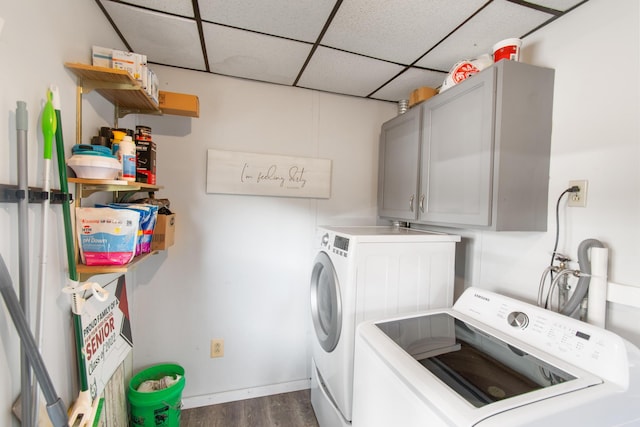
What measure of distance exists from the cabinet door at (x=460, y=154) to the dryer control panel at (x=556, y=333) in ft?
1.21

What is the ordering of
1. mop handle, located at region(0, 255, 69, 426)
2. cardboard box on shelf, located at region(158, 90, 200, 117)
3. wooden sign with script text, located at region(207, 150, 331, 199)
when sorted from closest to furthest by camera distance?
mop handle, located at region(0, 255, 69, 426) < cardboard box on shelf, located at region(158, 90, 200, 117) < wooden sign with script text, located at region(207, 150, 331, 199)

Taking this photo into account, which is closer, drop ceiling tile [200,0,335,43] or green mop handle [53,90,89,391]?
green mop handle [53,90,89,391]

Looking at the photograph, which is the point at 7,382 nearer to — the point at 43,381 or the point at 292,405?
the point at 43,381

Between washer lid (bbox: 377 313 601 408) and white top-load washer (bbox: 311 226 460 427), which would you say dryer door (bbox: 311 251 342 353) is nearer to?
white top-load washer (bbox: 311 226 460 427)

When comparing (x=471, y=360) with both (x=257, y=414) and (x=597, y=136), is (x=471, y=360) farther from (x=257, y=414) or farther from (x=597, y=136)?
(x=257, y=414)

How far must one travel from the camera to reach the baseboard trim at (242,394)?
1896mm

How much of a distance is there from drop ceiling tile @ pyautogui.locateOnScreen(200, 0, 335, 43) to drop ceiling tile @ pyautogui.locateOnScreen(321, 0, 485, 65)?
0.28 feet

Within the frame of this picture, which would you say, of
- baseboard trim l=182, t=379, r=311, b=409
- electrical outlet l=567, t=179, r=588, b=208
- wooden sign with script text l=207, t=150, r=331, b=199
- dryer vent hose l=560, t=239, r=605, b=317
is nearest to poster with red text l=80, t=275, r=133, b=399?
baseboard trim l=182, t=379, r=311, b=409

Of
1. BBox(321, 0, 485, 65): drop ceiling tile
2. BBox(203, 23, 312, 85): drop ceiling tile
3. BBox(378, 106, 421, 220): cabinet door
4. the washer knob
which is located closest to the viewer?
the washer knob

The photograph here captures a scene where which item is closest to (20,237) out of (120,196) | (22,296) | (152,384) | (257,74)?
(22,296)

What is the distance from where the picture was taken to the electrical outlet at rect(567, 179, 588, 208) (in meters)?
1.14

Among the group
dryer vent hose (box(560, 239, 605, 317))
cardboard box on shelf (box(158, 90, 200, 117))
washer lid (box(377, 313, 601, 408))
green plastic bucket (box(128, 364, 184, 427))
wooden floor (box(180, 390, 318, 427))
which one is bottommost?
wooden floor (box(180, 390, 318, 427))

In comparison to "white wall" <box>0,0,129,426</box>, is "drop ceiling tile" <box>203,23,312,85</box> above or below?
above

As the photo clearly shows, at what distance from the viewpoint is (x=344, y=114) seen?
2.18 meters
